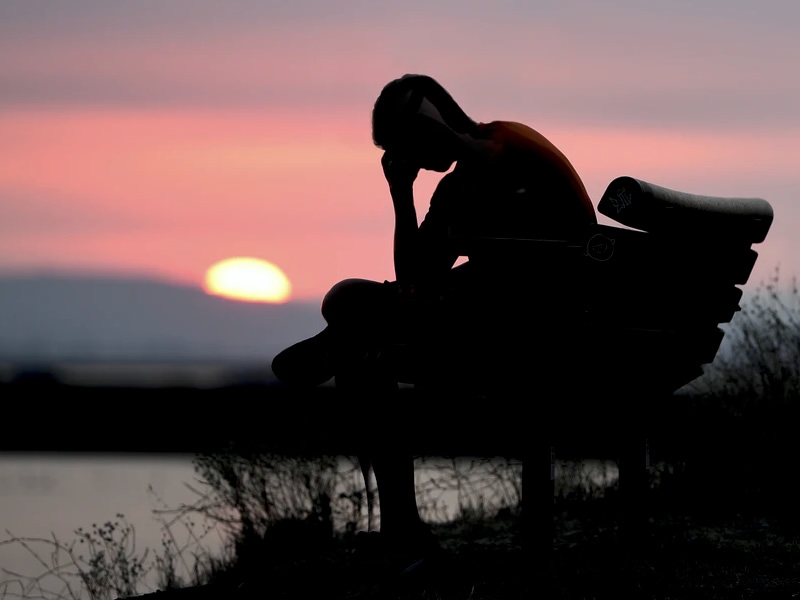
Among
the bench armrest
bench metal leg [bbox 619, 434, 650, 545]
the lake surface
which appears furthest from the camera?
the lake surface

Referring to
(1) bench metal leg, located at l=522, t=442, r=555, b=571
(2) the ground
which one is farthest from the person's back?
(2) the ground

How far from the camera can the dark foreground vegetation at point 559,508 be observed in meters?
7.33

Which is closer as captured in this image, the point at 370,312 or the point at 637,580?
the point at 370,312

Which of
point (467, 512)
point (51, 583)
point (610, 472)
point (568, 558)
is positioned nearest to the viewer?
point (568, 558)

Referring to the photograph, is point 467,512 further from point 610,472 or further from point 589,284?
point 589,284

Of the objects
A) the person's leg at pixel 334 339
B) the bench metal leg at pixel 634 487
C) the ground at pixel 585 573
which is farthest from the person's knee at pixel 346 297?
the bench metal leg at pixel 634 487

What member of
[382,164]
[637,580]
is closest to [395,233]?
[382,164]

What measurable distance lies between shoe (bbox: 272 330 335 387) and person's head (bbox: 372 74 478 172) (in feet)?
2.92

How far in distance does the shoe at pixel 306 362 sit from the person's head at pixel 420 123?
2.92 ft

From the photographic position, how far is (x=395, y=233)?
207 inches

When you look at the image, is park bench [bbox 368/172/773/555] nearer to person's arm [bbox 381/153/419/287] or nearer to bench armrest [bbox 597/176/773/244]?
bench armrest [bbox 597/176/773/244]

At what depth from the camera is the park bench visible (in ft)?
17.2

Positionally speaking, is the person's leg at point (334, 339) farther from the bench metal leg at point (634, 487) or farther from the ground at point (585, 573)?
the bench metal leg at point (634, 487)

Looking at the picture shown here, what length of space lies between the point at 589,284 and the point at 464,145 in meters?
0.76
